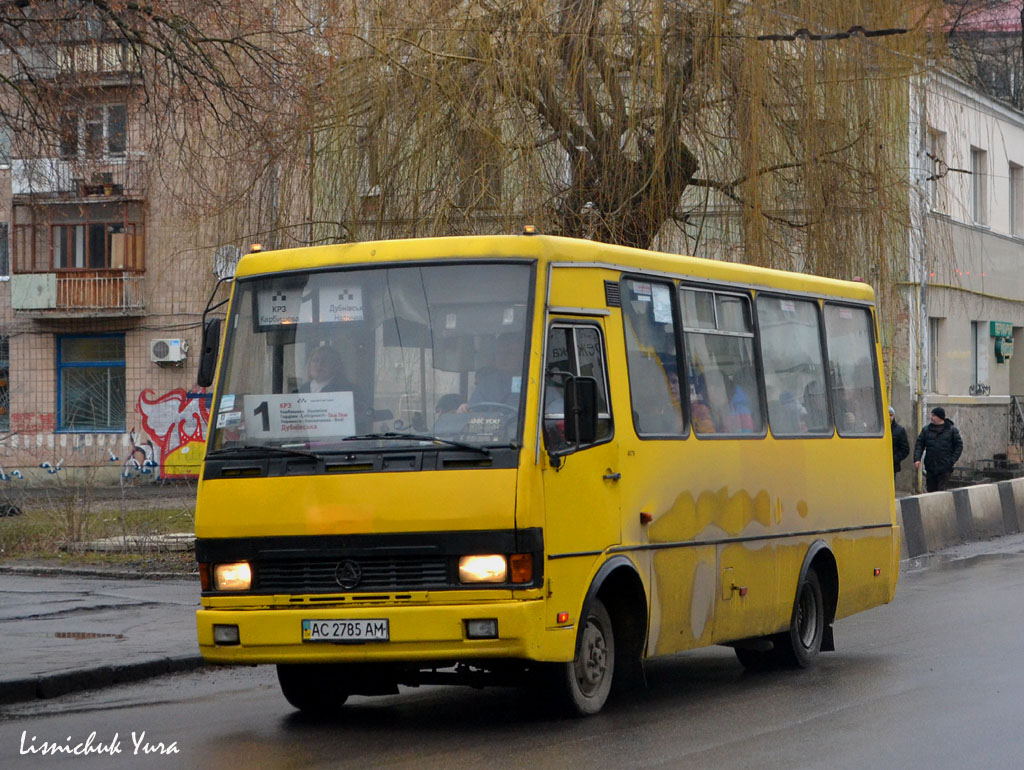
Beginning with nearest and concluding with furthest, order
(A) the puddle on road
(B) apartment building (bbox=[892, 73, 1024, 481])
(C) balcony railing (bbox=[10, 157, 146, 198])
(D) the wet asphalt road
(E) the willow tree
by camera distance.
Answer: (D) the wet asphalt road, (C) balcony railing (bbox=[10, 157, 146, 198]), (E) the willow tree, (A) the puddle on road, (B) apartment building (bbox=[892, 73, 1024, 481])

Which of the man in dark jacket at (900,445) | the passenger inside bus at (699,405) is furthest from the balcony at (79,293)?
the passenger inside bus at (699,405)

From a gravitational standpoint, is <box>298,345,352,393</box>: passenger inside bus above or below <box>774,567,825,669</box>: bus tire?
above

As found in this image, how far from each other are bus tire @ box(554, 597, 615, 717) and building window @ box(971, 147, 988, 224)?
99.7 feet

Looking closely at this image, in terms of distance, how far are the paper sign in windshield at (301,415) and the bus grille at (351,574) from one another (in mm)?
709

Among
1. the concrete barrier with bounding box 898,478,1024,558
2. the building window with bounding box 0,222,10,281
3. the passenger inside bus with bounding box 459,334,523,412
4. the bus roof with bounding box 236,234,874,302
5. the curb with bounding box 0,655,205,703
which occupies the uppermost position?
the building window with bounding box 0,222,10,281

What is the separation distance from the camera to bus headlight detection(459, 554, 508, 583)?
8.38m

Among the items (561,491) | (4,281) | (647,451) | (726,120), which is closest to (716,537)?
(647,451)

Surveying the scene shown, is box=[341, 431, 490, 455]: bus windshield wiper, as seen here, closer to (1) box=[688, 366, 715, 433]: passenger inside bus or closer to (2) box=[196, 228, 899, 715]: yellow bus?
(2) box=[196, 228, 899, 715]: yellow bus

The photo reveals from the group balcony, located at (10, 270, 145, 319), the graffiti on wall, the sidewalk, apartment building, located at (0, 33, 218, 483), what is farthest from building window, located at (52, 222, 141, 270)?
the sidewalk

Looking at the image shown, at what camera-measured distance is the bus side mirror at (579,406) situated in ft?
28.2

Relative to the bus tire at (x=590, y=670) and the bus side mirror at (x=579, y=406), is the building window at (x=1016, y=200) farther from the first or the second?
the bus side mirror at (x=579, y=406)

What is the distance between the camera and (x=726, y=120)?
53.2ft

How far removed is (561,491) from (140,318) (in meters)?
34.7

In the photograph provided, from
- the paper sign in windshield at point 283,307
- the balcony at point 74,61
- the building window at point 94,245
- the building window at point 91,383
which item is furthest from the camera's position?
the building window at point 91,383
